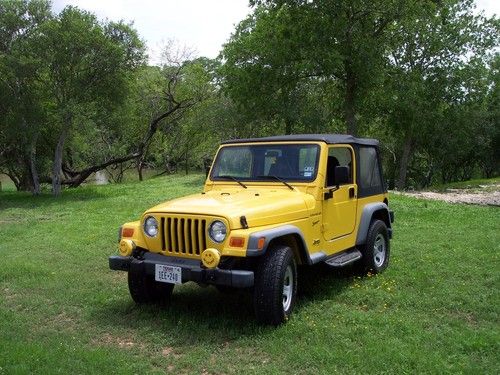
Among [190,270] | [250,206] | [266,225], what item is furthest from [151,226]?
[266,225]

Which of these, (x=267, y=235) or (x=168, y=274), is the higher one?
(x=267, y=235)

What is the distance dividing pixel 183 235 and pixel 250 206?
75 cm

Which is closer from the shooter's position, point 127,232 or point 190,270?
point 190,270

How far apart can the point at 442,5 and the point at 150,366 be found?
29.3 meters

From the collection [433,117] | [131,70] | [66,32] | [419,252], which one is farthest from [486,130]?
[419,252]

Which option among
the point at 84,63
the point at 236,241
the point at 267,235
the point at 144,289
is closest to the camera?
the point at 236,241

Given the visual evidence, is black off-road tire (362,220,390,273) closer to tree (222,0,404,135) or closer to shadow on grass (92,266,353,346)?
shadow on grass (92,266,353,346)

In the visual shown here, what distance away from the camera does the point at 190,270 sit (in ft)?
17.5

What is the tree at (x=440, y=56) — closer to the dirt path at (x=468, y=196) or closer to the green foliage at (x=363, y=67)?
the green foliage at (x=363, y=67)

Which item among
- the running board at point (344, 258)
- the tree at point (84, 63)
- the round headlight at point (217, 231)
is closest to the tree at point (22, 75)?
the tree at point (84, 63)

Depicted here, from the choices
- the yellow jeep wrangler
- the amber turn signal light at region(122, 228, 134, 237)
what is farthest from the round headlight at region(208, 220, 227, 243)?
the amber turn signal light at region(122, 228, 134, 237)

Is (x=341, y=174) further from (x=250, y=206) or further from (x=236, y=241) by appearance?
(x=236, y=241)

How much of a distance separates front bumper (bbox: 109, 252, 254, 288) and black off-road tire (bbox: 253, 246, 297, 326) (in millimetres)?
221

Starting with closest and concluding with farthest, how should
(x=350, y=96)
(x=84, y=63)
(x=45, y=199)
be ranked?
1. (x=45, y=199)
2. (x=84, y=63)
3. (x=350, y=96)
